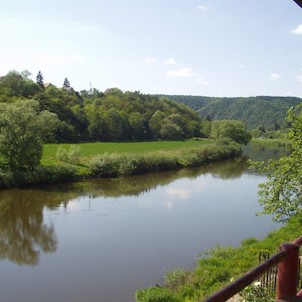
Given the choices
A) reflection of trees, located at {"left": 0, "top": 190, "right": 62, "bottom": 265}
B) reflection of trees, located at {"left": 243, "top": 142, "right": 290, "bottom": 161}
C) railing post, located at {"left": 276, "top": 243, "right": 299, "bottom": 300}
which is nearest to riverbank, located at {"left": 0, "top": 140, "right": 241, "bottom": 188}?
reflection of trees, located at {"left": 0, "top": 190, "right": 62, "bottom": 265}

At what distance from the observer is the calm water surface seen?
48.0 feet

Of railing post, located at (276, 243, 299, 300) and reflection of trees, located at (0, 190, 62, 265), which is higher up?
railing post, located at (276, 243, 299, 300)

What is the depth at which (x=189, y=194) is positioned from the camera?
32.8m

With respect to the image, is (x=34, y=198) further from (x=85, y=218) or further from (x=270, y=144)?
(x=270, y=144)

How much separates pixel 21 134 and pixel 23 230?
499 inches

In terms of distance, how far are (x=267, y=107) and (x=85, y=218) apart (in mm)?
176367

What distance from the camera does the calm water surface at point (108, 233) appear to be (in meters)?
14.6

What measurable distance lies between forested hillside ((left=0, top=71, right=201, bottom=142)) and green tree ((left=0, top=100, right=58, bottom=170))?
87.1ft

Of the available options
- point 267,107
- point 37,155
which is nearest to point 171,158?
point 37,155

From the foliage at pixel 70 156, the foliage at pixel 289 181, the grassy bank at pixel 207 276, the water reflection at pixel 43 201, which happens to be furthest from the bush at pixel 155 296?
the foliage at pixel 70 156

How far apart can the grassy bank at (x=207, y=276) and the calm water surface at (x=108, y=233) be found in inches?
65.4

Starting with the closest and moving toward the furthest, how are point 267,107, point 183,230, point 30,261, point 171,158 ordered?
point 30,261 < point 183,230 < point 171,158 < point 267,107

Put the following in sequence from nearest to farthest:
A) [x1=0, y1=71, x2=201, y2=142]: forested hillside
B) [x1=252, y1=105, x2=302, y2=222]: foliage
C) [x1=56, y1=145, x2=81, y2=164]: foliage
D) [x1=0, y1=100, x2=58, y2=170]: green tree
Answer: [x1=252, y1=105, x2=302, y2=222]: foliage → [x1=0, y1=100, x2=58, y2=170]: green tree → [x1=56, y1=145, x2=81, y2=164]: foliage → [x1=0, y1=71, x2=201, y2=142]: forested hillside

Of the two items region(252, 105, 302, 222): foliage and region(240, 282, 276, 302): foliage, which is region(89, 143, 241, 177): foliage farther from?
region(240, 282, 276, 302): foliage
